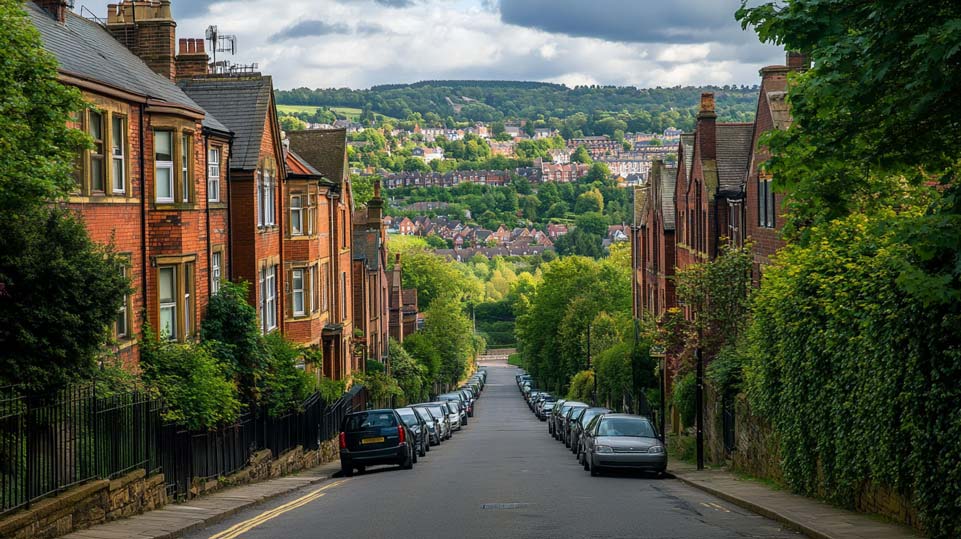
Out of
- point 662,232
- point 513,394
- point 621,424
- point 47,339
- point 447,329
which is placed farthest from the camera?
point 513,394

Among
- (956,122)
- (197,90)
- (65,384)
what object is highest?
(197,90)

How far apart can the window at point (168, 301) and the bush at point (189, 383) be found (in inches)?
28.7

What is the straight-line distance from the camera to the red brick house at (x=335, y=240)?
41.3m

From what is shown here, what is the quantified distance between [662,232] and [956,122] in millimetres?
38627

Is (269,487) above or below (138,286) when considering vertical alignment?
below

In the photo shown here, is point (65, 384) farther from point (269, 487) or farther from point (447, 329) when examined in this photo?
point (447, 329)

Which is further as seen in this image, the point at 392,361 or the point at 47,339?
the point at 392,361

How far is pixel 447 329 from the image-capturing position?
338 ft

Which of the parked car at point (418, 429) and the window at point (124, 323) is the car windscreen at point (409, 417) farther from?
the window at point (124, 323)

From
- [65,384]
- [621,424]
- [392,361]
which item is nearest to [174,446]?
[65,384]

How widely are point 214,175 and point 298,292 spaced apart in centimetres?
840

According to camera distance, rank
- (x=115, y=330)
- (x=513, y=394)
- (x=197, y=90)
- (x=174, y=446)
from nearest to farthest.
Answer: (x=174, y=446) → (x=115, y=330) → (x=197, y=90) → (x=513, y=394)

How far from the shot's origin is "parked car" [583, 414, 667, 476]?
25.8 m

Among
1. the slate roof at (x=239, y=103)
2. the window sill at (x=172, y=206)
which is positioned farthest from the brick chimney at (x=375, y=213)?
the window sill at (x=172, y=206)
